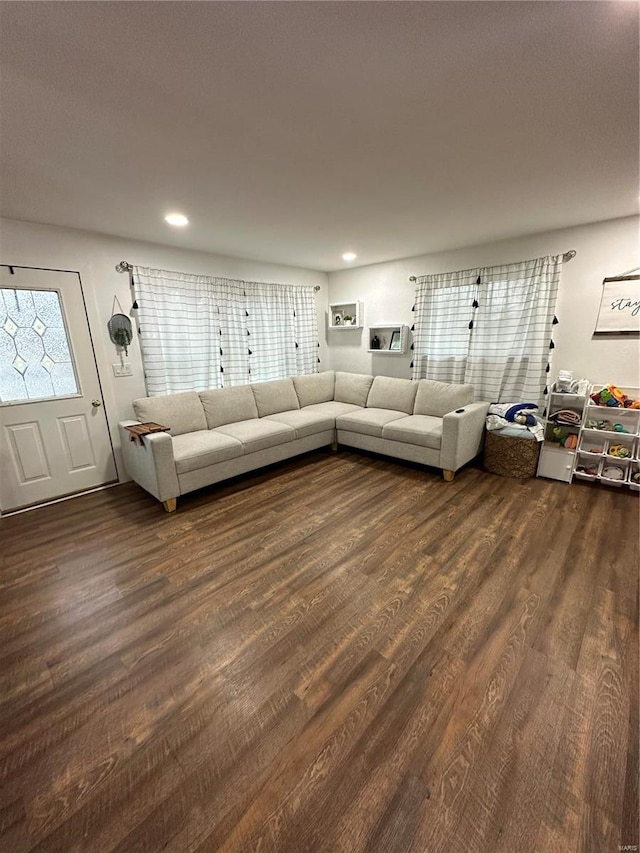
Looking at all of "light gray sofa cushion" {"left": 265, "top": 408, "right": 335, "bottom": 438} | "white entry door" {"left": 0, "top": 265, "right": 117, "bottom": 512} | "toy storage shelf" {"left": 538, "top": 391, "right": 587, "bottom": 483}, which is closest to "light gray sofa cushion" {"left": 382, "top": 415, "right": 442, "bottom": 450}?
"light gray sofa cushion" {"left": 265, "top": 408, "right": 335, "bottom": 438}

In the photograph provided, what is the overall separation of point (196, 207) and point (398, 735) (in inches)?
126

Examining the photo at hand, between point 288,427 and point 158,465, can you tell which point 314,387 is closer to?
point 288,427

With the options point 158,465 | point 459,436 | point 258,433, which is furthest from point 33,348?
point 459,436

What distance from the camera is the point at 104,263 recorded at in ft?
10.1

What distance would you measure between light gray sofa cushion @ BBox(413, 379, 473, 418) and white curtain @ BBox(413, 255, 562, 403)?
273 millimetres

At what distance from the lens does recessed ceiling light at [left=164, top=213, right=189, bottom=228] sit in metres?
2.56

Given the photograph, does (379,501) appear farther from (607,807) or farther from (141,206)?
(141,206)

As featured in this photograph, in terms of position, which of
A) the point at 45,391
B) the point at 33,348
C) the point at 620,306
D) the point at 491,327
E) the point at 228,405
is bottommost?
the point at 228,405

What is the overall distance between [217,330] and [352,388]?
A: 1942 millimetres

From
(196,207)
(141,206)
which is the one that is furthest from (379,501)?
(141,206)

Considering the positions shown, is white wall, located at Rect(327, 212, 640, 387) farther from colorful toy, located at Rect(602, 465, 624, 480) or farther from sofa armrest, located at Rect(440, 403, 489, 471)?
sofa armrest, located at Rect(440, 403, 489, 471)

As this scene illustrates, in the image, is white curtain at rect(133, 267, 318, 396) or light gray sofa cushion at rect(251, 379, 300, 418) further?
light gray sofa cushion at rect(251, 379, 300, 418)

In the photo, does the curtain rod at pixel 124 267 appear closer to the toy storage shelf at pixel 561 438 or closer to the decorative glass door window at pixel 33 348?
the decorative glass door window at pixel 33 348

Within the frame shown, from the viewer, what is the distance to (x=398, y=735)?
1.26m
